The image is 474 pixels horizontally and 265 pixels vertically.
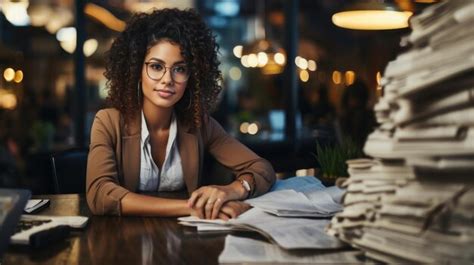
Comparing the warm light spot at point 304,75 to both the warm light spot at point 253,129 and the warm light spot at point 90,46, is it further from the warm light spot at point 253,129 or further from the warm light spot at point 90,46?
the warm light spot at point 90,46

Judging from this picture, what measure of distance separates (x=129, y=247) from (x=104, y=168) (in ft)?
2.36

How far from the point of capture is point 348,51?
874 centimetres

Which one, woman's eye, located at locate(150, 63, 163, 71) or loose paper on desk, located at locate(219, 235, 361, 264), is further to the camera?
woman's eye, located at locate(150, 63, 163, 71)

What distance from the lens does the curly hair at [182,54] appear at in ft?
6.80

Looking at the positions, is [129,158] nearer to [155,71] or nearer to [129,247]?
[155,71]

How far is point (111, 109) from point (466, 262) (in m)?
1.60

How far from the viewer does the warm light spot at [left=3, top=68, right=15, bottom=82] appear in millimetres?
6559

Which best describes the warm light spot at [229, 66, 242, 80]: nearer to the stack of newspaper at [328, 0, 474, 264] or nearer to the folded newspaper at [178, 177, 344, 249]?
the folded newspaper at [178, 177, 344, 249]

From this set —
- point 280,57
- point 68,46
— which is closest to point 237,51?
point 280,57

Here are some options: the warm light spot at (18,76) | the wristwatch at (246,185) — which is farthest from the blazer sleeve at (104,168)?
the warm light spot at (18,76)

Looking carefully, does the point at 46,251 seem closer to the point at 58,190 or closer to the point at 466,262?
the point at 466,262

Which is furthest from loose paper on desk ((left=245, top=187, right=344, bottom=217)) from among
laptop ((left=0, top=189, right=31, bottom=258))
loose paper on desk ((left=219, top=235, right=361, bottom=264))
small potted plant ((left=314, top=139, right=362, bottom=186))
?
small potted plant ((left=314, top=139, right=362, bottom=186))

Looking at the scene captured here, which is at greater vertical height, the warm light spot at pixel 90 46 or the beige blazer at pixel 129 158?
the warm light spot at pixel 90 46

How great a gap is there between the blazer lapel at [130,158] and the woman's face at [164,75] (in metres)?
0.15
